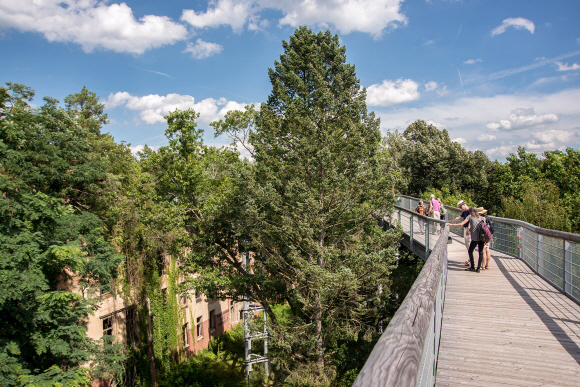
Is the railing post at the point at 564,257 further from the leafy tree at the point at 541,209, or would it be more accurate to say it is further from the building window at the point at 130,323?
the leafy tree at the point at 541,209

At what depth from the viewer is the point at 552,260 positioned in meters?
7.00

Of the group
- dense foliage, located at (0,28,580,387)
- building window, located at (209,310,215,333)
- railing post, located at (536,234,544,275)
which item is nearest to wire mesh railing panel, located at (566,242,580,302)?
railing post, located at (536,234,544,275)

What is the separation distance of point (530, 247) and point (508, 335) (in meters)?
5.31

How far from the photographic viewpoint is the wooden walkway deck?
3.45m

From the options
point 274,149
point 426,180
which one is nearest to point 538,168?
point 426,180

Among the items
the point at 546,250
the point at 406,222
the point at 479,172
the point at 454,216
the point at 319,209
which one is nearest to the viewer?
the point at 546,250

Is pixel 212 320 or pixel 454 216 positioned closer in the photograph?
pixel 454 216

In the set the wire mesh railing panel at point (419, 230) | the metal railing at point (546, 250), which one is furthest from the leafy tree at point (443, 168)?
the metal railing at point (546, 250)

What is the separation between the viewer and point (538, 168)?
4706 cm

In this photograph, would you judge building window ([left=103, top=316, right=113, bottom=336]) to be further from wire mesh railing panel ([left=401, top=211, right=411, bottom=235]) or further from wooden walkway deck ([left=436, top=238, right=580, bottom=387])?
wooden walkway deck ([left=436, top=238, right=580, bottom=387])

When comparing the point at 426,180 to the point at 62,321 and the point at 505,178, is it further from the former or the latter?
the point at 62,321

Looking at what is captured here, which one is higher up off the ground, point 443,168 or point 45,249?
point 443,168

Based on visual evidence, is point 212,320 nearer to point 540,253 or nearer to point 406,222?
point 406,222

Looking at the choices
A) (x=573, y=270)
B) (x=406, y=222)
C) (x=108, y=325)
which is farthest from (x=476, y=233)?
(x=108, y=325)
